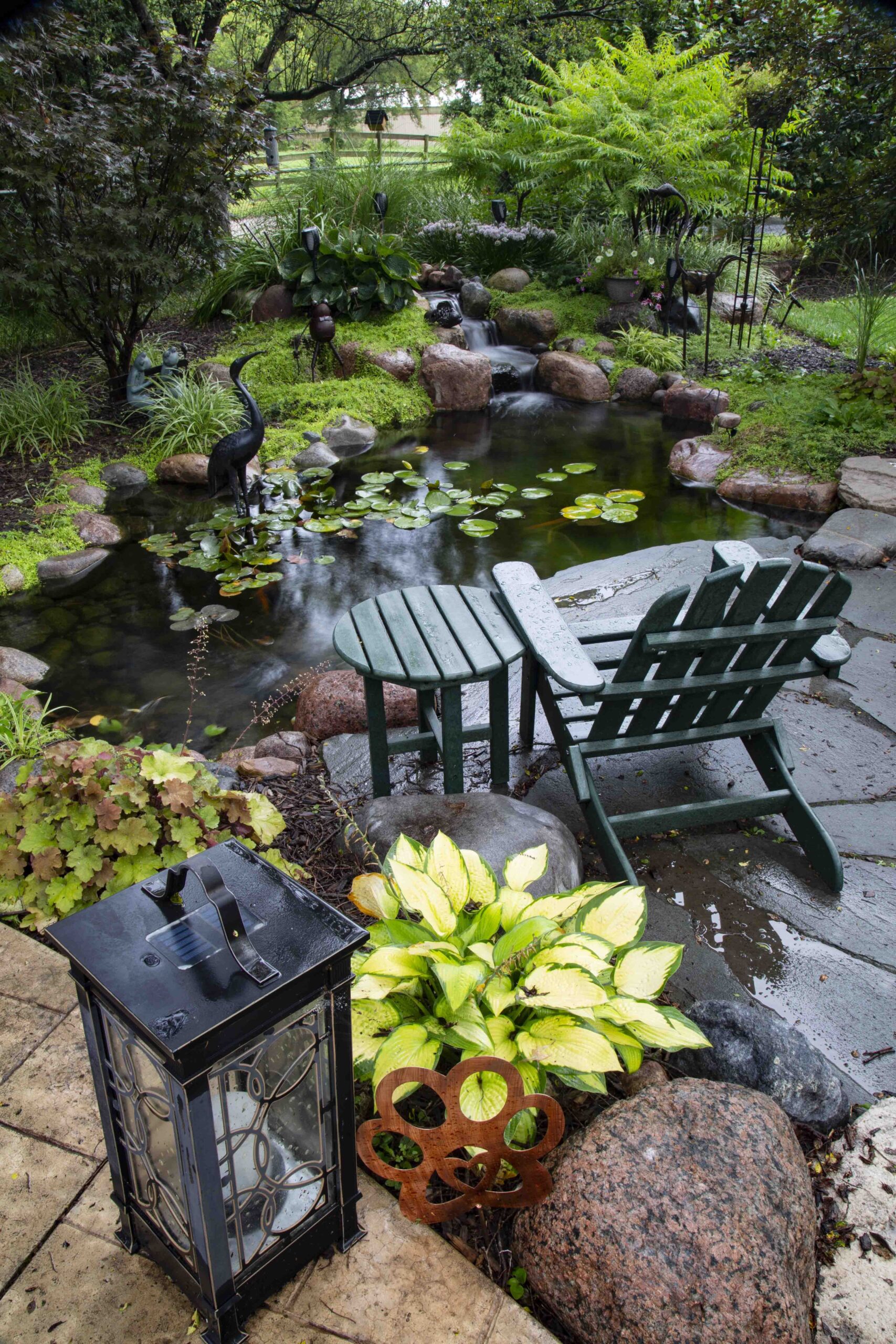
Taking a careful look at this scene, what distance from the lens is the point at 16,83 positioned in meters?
5.66

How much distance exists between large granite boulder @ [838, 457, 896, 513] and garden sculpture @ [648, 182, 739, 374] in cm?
274

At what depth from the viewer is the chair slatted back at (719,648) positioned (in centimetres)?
222

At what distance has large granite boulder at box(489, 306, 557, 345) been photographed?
948 centimetres

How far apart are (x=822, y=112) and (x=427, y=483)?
26.1 ft

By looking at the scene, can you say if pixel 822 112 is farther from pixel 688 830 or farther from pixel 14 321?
pixel 688 830

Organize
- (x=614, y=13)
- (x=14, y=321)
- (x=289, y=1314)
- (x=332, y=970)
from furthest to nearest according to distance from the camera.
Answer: (x=614, y=13), (x=14, y=321), (x=289, y=1314), (x=332, y=970)

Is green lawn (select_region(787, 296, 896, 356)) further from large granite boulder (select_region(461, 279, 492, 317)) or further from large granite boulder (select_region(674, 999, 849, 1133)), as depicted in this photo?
large granite boulder (select_region(674, 999, 849, 1133))

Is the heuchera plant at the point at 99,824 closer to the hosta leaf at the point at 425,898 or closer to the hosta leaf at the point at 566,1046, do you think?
the hosta leaf at the point at 425,898

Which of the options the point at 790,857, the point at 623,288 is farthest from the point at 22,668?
the point at 623,288

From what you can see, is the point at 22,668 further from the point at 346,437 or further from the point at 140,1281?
the point at 346,437

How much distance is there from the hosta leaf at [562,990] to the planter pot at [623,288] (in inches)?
373

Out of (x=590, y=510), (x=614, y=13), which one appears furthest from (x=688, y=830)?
(x=614, y=13)

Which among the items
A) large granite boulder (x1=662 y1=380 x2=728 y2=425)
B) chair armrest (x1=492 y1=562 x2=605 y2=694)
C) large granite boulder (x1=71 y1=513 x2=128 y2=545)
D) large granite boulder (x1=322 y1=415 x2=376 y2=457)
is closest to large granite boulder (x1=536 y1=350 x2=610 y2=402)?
large granite boulder (x1=662 y1=380 x2=728 y2=425)

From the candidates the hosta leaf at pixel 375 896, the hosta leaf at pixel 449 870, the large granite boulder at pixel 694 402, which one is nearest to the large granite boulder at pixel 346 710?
the hosta leaf at pixel 375 896
